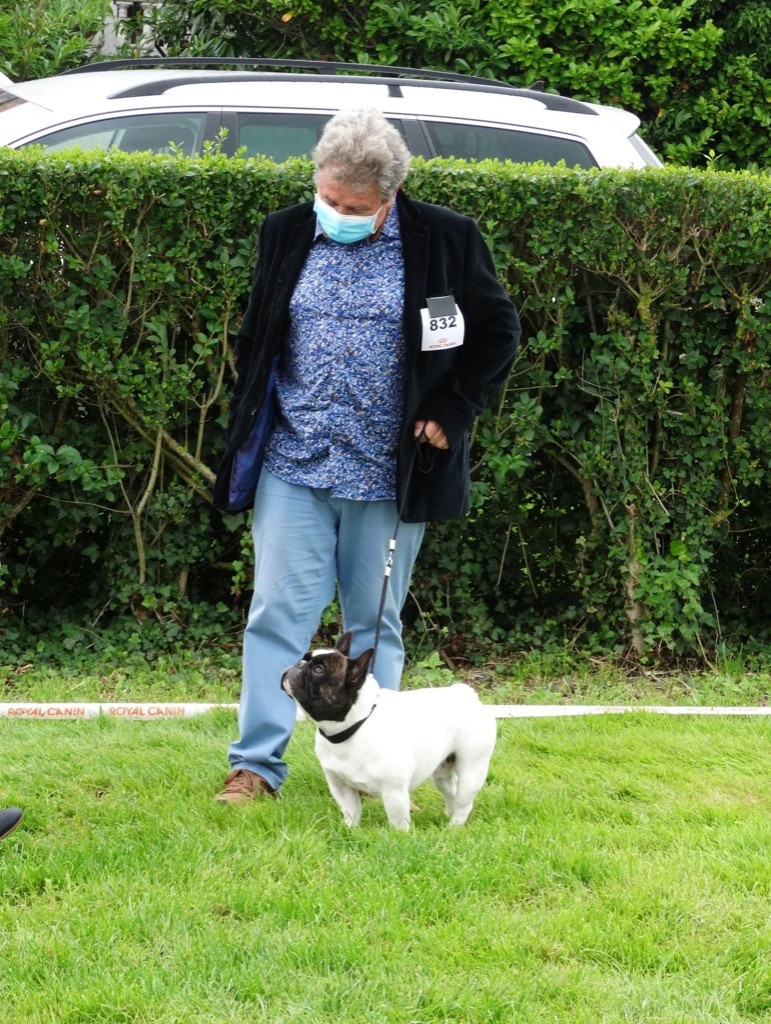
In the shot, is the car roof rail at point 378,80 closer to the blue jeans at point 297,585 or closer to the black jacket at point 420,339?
the black jacket at point 420,339

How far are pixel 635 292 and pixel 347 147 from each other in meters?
2.80

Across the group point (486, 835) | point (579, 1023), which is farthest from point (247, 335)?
point (579, 1023)

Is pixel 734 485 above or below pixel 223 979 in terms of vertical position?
above

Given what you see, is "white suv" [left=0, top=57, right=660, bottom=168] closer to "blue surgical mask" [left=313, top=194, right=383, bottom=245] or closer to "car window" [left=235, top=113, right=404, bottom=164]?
"car window" [left=235, top=113, right=404, bottom=164]

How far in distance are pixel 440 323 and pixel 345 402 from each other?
0.42 meters

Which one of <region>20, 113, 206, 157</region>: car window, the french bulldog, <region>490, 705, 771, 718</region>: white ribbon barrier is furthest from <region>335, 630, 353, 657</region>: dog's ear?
<region>20, 113, 206, 157</region>: car window

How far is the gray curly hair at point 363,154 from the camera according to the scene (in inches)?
166

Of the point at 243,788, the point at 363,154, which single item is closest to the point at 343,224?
the point at 363,154

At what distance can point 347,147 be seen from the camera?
4.22 metres

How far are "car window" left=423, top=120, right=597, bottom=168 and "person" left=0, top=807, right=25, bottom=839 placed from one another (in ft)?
16.6

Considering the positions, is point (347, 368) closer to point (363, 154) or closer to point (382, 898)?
point (363, 154)

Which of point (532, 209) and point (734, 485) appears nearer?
point (532, 209)

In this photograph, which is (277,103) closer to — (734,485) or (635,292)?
(635,292)

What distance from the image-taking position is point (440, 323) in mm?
4410
